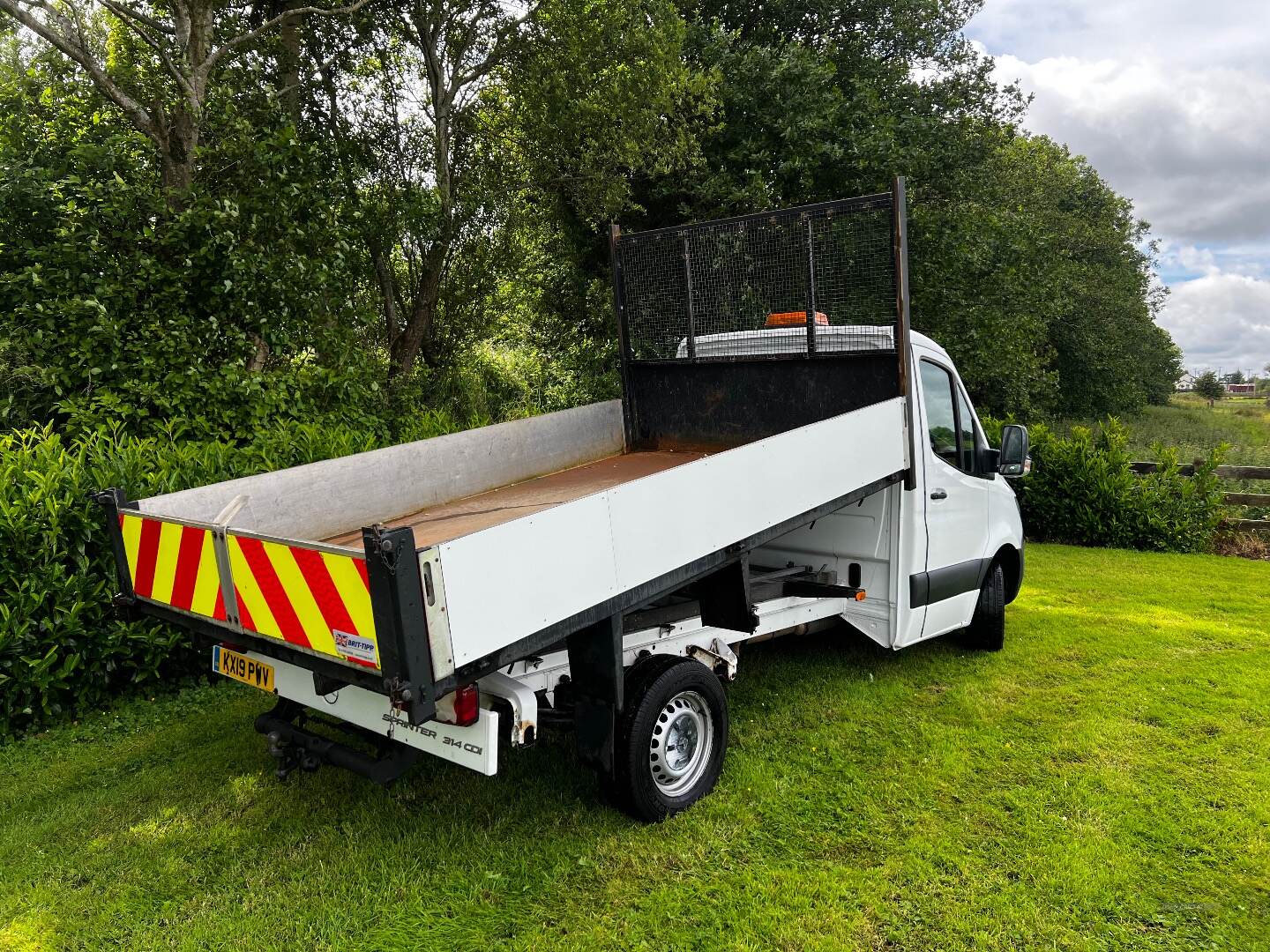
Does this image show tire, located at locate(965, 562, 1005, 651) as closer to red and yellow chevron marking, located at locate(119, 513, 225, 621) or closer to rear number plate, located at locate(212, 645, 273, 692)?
rear number plate, located at locate(212, 645, 273, 692)

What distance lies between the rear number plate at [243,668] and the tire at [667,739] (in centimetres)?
152

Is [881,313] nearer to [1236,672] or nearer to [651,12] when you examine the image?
[1236,672]

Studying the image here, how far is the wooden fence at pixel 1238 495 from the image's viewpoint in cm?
1098

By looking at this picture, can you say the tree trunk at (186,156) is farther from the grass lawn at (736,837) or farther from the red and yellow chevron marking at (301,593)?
the red and yellow chevron marking at (301,593)

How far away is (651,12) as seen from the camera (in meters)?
12.7

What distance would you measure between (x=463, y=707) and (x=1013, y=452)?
408cm

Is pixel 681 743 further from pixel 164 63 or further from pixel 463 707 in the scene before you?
pixel 164 63

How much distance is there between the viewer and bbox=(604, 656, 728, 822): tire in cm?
367

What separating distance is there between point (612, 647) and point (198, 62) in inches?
305

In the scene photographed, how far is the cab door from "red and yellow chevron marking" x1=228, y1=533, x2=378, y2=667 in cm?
350

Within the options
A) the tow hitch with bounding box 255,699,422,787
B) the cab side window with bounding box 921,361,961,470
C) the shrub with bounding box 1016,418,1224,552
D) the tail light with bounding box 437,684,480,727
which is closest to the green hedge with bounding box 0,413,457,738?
the tow hitch with bounding box 255,699,422,787

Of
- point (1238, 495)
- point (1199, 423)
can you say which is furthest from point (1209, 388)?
point (1238, 495)

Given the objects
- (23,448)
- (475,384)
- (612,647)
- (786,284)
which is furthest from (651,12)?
(612,647)

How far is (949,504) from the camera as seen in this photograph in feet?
18.3
